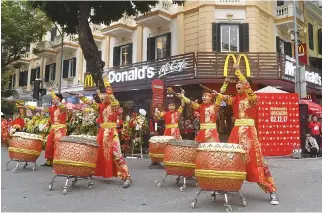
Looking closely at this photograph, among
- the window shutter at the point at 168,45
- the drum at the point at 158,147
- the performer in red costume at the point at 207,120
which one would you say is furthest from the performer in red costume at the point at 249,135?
the window shutter at the point at 168,45

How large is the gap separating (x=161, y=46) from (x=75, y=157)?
1506 centimetres

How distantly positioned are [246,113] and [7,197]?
437 cm

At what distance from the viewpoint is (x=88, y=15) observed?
41.5 ft

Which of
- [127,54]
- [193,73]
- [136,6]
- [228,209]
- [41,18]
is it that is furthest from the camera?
[41,18]

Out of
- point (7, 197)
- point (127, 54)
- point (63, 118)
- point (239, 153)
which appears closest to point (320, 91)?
point (127, 54)

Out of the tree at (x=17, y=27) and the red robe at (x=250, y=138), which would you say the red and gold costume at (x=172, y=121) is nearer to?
the red robe at (x=250, y=138)

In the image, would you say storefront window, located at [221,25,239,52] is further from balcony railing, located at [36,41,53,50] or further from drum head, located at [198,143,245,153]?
balcony railing, located at [36,41,53,50]

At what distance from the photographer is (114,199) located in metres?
6.20

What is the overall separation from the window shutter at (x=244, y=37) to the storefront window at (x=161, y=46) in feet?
14.2

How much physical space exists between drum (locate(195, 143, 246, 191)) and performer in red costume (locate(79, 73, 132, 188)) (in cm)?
248

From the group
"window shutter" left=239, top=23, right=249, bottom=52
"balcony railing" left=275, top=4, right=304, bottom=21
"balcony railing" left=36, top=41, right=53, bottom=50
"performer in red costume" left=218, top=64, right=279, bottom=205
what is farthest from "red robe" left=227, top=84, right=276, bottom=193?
"balcony railing" left=36, top=41, right=53, bottom=50

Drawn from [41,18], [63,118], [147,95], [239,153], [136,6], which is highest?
[41,18]

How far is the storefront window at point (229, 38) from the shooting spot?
1900 centimetres

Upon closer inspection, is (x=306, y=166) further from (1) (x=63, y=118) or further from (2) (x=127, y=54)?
(2) (x=127, y=54)
